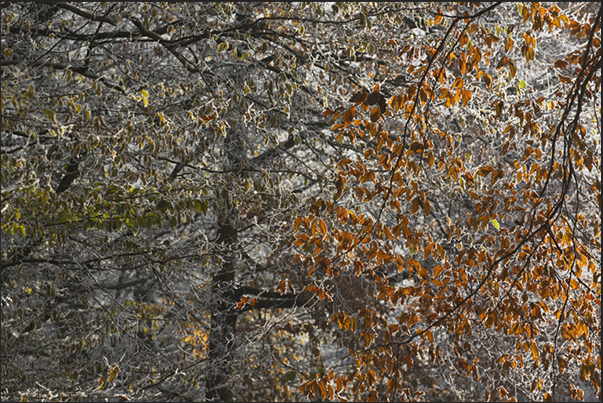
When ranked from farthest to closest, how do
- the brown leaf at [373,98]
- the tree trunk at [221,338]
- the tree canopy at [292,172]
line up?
the tree trunk at [221,338], the tree canopy at [292,172], the brown leaf at [373,98]

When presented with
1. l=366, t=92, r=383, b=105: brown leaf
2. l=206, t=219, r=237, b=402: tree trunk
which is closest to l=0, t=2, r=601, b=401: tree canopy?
l=366, t=92, r=383, b=105: brown leaf

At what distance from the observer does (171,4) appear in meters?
4.02

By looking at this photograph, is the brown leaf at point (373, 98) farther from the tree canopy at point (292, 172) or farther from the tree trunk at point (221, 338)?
the tree trunk at point (221, 338)

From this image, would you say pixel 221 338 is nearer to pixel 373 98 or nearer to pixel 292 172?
pixel 292 172

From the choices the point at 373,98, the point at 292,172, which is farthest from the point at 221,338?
the point at 373,98

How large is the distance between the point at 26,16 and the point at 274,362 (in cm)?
362

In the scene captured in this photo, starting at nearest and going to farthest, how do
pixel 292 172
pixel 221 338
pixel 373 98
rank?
pixel 373 98
pixel 292 172
pixel 221 338

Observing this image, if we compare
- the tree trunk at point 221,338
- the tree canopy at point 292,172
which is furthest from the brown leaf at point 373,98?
the tree trunk at point 221,338

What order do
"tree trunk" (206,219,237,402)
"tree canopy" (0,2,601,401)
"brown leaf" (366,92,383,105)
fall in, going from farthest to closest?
"tree trunk" (206,219,237,402)
"tree canopy" (0,2,601,401)
"brown leaf" (366,92,383,105)

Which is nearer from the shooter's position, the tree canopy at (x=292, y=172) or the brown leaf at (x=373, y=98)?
the brown leaf at (x=373, y=98)

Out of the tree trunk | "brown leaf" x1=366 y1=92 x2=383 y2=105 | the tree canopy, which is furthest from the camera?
the tree trunk

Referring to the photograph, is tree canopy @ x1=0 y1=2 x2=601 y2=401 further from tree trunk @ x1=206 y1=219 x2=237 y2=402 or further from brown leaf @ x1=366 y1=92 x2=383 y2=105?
tree trunk @ x1=206 y1=219 x2=237 y2=402

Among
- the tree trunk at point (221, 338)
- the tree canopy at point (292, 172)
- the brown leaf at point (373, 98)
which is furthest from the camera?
the tree trunk at point (221, 338)

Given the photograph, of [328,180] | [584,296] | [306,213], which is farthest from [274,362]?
[584,296]
